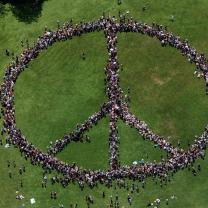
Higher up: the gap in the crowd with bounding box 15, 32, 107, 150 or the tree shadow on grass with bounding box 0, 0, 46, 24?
the tree shadow on grass with bounding box 0, 0, 46, 24

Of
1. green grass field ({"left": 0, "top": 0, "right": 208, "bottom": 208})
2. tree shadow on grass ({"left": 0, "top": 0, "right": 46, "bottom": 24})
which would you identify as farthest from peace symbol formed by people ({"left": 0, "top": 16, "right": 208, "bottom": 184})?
tree shadow on grass ({"left": 0, "top": 0, "right": 46, "bottom": 24})

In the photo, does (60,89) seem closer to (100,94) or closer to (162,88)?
(100,94)

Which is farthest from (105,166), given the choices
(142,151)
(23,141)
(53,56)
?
(53,56)

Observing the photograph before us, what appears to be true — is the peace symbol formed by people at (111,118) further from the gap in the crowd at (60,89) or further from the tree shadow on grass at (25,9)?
the tree shadow on grass at (25,9)

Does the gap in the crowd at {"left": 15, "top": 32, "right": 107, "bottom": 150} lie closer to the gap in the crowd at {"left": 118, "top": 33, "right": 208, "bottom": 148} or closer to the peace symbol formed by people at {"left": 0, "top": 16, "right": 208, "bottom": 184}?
the peace symbol formed by people at {"left": 0, "top": 16, "right": 208, "bottom": 184}

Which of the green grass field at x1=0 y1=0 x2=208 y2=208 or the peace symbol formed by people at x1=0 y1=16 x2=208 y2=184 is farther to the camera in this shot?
the peace symbol formed by people at x1=0 y1=16 x2=208 y2=184

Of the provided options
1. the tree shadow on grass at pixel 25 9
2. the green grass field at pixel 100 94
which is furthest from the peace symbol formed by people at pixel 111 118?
the tree shadow on grass at pixel 25 9
